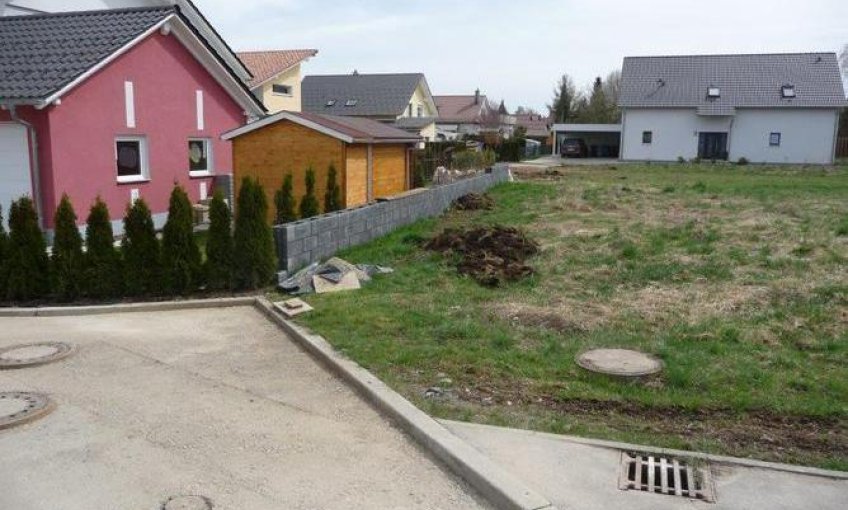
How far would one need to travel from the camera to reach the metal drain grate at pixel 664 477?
13.1ft

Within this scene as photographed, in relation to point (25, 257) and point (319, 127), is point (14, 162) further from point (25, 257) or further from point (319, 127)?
point (319, 127)

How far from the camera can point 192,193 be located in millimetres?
16906

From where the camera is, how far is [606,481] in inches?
161

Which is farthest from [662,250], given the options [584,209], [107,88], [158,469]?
[107,88]

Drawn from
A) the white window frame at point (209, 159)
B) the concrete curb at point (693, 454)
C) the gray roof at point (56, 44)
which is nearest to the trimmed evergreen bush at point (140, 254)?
the gray roof at point (56, 44)

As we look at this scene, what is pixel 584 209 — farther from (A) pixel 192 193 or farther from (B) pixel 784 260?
(A) pixel 192 193

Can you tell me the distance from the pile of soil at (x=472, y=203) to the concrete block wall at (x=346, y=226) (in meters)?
0.47

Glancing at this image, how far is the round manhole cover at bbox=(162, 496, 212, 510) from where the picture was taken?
3814mm

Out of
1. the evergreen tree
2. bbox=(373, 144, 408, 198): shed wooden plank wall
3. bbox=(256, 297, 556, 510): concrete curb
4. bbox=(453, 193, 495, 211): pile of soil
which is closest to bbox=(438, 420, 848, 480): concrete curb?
bbox=(256, 297, 556, 510): concrete curb

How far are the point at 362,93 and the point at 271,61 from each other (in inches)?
697

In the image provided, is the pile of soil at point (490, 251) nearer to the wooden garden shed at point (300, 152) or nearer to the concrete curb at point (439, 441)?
the wooden garden shed at point (300, 152)

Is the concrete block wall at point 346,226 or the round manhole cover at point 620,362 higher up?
the concrete block wall at point 346,226

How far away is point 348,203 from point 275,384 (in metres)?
8.76

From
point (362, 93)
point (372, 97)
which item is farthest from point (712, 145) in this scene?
point (362, 93)
